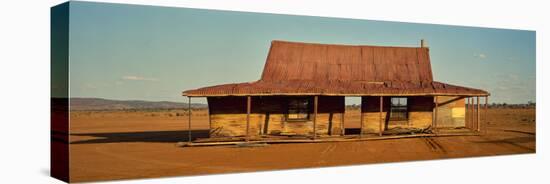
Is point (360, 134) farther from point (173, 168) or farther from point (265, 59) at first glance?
point (173, 168)

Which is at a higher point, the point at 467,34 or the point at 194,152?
the point at 467,34

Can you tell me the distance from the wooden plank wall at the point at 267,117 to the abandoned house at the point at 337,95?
0.09 feet

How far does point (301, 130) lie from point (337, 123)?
1.15 m

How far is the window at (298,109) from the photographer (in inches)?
803

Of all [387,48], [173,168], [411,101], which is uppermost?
[387,48]

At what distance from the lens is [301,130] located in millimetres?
20453

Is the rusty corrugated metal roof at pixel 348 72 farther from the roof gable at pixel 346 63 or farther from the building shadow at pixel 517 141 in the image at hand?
the building shadow at pixel 517 141

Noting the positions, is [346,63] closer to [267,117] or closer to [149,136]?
[267,117]

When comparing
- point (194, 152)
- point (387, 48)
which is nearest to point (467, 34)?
point (387, 48)

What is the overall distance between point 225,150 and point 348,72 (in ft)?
17.7

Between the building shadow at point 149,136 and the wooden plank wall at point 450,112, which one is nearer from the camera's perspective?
the building shadow at point 149,136

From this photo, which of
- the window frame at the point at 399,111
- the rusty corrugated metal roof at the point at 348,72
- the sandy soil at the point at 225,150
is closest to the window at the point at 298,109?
the rusty corrugated metal roof at the point at 348,72

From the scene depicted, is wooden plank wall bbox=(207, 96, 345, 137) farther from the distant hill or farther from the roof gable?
the distant hill

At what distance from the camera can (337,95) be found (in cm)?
1958
